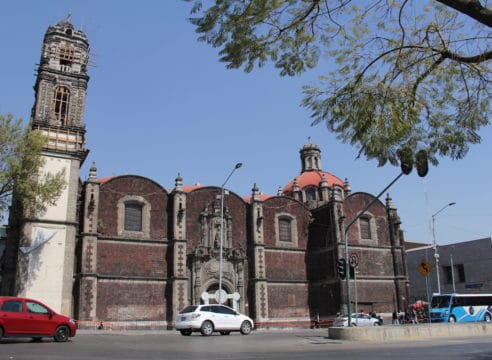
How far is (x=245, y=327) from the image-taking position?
22031 millimetres

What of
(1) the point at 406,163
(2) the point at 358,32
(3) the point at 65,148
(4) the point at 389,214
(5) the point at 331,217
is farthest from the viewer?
(4) the point at 389,214

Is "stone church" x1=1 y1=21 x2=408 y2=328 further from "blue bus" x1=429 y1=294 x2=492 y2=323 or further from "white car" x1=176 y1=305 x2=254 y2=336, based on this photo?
"white car" x1=176 y1=305 x2=254 y2=336

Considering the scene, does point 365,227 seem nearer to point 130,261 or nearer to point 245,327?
point 130,261

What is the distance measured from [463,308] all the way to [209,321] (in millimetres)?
20437

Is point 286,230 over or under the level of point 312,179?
under

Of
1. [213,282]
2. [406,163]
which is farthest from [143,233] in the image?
[406,163]

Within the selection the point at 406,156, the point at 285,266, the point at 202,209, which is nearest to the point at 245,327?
the point at 406,156

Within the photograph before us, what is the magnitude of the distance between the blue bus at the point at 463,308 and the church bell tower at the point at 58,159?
24.2 m

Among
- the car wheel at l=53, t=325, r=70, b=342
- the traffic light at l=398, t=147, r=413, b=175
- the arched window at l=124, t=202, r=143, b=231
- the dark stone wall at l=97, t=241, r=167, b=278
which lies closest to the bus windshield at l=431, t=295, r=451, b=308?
the dark stone wall at l=97, t=241, r=167, b=278

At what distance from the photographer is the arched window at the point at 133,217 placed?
113 feet

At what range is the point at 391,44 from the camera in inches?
342

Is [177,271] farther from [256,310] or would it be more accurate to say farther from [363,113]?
[363,113]

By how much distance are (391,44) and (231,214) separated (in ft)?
99.6

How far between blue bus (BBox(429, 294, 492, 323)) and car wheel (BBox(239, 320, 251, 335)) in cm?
1680
